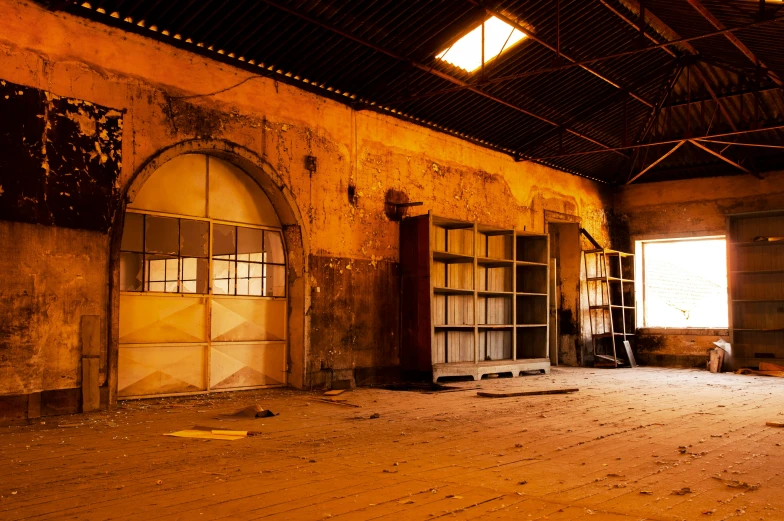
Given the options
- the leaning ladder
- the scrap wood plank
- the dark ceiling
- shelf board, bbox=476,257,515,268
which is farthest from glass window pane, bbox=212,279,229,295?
the leaning ladder

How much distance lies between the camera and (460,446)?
484cm

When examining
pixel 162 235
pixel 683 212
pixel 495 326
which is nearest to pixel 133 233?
pixel 162 235

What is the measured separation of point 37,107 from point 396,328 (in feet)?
17.3

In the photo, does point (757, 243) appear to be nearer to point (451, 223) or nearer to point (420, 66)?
point (451, 223)

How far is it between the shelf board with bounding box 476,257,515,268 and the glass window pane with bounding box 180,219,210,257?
4.05 meters

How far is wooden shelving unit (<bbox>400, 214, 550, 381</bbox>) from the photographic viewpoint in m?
9.48

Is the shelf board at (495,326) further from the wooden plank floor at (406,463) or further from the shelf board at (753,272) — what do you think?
the shelf board at (753,272)

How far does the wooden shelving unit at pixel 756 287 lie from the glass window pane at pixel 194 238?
9.52m

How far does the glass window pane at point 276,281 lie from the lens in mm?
8539

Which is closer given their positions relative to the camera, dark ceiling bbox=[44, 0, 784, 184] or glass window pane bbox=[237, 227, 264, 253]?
dark ceiling bbox=[44, 0, 784, 184]

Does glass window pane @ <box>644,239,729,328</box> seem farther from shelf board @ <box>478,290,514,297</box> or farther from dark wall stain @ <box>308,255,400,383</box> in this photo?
dark wall stain @ <box>308,255,400,383</box>

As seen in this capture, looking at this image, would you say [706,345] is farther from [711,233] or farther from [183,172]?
[183,172]

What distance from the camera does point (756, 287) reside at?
12.6 m

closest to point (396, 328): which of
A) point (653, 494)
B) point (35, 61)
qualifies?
point (35, 61)
